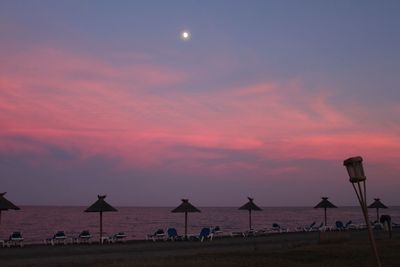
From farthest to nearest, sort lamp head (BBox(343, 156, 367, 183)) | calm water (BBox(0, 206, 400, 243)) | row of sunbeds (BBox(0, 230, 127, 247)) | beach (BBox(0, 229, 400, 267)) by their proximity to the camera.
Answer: calm water (BBox(0, 206, 400, 243)) < row of sunbeds (BBox(0, 230, 127, 247)) < beach (BBox(0, 229, 400, 267)) < lamp head (BBox(343, 156, 367, 183))

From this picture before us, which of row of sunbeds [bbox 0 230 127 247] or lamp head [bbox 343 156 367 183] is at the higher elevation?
lamp head [bbox 343 156 367 183]

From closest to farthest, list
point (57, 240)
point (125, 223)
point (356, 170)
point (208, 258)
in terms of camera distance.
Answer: point (356, 170), point (208, 258), point (57, 240), point (125, 223)

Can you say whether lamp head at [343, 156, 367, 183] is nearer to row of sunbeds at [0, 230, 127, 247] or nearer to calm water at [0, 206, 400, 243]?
row of sunbeds at [0, 230, 127, 247]

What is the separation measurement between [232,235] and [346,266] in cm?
1633

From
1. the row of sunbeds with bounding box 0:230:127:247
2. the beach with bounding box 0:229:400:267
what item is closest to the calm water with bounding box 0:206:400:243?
the row of sunbeds with bounding box 0:230:127:247

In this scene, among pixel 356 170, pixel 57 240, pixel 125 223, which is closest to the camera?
pixel 356 170

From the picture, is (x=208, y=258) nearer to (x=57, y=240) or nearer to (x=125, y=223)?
(x=57, y=240)

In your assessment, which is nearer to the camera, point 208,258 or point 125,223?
point 208,258

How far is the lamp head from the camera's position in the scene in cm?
765

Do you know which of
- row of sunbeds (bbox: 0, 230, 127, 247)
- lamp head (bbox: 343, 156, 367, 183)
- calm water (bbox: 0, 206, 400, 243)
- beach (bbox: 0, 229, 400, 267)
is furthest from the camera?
calm water (bbox: 0, 206, 400, 243)

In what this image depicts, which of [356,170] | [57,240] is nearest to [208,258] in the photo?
[356,170]

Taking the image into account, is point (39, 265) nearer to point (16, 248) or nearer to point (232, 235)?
point (16, 248)

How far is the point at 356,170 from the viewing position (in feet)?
25.2

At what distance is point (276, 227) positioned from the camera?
35.3 meters
